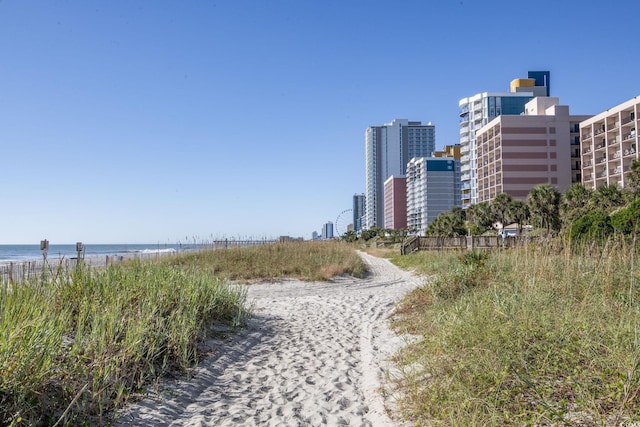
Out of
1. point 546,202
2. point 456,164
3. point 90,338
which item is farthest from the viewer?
point 456,164

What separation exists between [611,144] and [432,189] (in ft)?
216

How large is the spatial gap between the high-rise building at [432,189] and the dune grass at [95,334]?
388 feet

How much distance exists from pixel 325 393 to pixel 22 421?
304 centimetres

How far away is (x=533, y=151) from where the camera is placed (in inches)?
2921

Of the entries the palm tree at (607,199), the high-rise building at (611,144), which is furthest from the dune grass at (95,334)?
the high-rise building at (611,144)

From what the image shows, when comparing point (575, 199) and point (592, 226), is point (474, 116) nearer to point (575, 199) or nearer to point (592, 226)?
point (575, 199)

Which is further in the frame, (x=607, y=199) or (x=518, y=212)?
(x=518, y=212)

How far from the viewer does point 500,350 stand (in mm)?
4477

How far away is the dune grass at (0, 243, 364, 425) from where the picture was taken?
3.82 metres

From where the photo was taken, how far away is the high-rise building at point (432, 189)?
126m

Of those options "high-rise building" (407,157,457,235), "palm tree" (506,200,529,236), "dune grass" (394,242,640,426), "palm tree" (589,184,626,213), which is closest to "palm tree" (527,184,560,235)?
"palm tree" (506,200,529,236)

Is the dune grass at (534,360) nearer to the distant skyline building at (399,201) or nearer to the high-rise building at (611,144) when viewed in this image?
the high-rise building at (611,144)

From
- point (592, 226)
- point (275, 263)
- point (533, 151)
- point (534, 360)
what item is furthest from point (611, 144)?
point (534, 360)

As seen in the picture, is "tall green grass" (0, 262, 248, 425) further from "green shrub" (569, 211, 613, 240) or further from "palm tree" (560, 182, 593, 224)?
"palm tree" (560, 182, 593, 224)
